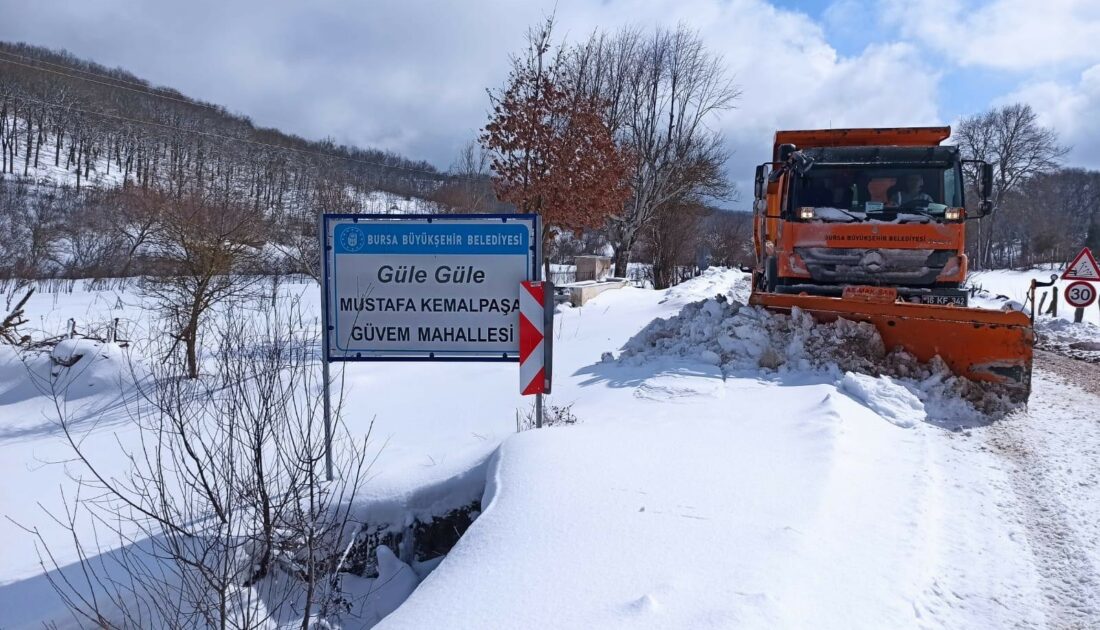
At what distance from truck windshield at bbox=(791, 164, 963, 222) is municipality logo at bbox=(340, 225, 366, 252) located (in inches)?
240

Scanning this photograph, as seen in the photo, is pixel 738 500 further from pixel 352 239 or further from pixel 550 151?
pixel 550 151

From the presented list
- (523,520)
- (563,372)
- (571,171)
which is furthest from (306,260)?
(523,520)

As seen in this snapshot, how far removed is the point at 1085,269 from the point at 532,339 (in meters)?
14.8

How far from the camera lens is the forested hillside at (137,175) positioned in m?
13.1

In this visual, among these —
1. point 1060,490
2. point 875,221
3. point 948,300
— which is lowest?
point 1060,490

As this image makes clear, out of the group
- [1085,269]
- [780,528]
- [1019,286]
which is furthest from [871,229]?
[1019,286]

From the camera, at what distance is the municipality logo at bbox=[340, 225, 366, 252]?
4.88 meters

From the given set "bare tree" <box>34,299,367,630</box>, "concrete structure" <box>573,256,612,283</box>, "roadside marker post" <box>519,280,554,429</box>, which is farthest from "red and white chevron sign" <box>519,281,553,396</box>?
"concrete structure" <box>573,256,612,283</box>

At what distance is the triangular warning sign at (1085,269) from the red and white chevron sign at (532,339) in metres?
14.5

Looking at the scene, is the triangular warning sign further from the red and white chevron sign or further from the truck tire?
the red and white chevron sign

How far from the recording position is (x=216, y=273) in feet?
33.0

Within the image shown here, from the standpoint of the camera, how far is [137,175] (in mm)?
24594

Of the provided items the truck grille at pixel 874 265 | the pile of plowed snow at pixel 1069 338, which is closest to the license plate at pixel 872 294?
the truck grille at pixel 874 265

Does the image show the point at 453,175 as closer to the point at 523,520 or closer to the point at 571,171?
the point at 571,171
